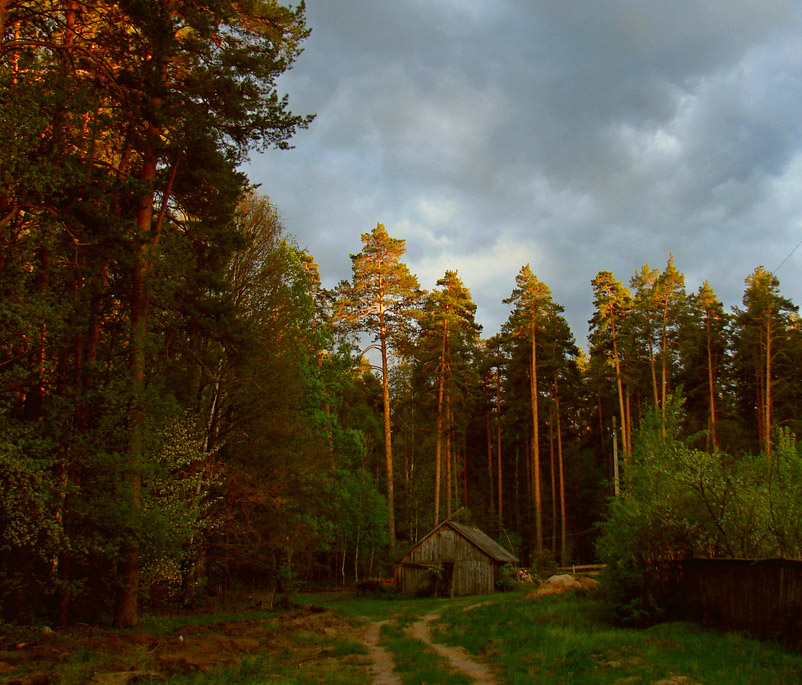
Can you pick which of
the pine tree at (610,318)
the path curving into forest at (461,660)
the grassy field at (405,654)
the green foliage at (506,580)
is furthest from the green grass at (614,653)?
the pine tree at (610,318)

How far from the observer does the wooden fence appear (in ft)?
36.1

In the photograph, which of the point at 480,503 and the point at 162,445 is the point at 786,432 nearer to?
the point at 162,445

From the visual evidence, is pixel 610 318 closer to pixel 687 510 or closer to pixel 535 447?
pixel 535 447

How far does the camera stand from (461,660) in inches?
483

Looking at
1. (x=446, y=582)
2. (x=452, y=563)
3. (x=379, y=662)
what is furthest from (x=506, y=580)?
(x=379, y=662)

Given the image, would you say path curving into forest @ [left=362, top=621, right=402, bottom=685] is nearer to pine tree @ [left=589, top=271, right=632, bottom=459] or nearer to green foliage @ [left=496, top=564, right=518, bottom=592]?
green foliage @ [left=496, top=564, right=518, bottom=592]

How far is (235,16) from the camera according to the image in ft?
50.1

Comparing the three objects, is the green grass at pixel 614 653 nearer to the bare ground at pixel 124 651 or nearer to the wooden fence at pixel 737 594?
the wooden fence at pixel 737 594

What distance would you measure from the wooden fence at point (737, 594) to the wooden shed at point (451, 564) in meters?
19.5

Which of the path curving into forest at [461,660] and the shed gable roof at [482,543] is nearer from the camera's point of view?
the path curving into forest at [461,660]

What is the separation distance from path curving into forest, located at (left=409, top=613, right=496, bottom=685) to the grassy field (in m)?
0.19

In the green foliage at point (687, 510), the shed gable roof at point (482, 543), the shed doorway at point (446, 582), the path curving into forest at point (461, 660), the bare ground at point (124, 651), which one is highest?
→ the green foliage at point (687, 510)

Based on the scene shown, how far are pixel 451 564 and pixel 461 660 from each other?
901 inches

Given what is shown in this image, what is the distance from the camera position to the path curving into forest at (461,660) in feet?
34.2
